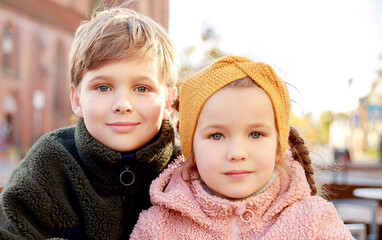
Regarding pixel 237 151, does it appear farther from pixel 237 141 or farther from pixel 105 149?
pixel 105 149

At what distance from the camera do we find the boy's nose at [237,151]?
4.77 feet

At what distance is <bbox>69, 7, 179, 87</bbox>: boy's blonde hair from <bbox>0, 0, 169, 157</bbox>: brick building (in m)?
22.9

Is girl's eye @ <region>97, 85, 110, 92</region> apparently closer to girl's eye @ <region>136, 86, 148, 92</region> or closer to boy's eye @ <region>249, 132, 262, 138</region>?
girl's eye @ <region>136, 86, 148, 92</region>

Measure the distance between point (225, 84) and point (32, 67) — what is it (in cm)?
2774

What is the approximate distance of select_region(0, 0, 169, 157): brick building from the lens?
25.5m

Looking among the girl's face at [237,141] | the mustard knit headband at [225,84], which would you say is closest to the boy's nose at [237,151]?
the girl's face at [237,141]

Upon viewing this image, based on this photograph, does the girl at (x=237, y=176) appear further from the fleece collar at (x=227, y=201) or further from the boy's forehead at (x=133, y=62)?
the boy's forehead at (x=133, y=62)

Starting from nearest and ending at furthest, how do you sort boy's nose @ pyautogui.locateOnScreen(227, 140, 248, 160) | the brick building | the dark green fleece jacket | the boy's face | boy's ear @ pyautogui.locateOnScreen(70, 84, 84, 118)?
boy's nose @ pyautogui.locateOnScreen(227, 140, 248, 160)
the dark green fleece jacket
the boy's face
boy's ear @ pyautogui.locateOnScreen(70, 84, 84, 118)
the brick building

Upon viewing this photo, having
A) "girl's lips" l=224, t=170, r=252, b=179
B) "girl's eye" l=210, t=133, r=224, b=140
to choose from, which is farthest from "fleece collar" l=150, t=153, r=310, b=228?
"girl's eye" l=210, t=133, r=224, b=140

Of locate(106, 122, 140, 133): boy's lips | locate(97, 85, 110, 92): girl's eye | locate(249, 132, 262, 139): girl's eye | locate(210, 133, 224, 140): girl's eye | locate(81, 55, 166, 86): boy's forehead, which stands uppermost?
locate(81, 55, 166, 86): boy's forehead

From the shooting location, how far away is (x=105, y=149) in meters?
1.74

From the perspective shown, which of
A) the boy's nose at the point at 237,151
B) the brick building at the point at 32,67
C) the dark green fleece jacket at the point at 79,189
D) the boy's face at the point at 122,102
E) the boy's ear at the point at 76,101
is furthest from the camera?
the brick building at the point at 32,67

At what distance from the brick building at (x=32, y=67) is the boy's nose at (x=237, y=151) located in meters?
23.5

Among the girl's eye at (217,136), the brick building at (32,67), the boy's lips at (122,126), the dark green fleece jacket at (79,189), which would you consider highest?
the girl's eye at (217,136)
